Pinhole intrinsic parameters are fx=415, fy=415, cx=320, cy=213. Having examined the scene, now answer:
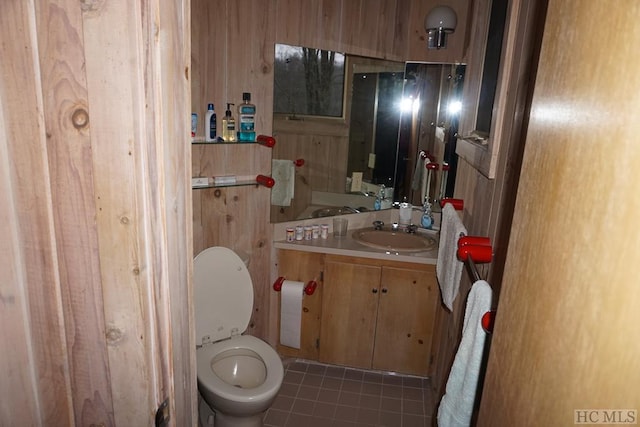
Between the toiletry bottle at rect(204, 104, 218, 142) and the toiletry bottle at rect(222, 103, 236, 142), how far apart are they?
60mm

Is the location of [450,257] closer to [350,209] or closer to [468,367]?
[468,367]

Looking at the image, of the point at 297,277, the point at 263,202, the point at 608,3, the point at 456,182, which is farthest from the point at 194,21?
the point at 608,3

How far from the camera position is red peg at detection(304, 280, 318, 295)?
2.41 metres

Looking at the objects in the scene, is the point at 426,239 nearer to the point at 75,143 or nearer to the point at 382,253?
the point at 382,253

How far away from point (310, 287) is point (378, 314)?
0.43 m

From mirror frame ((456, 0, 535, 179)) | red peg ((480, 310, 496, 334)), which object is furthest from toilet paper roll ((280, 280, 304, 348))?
red peg ((480, 310, 496, 334))

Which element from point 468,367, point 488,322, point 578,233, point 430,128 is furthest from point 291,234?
point 578,233

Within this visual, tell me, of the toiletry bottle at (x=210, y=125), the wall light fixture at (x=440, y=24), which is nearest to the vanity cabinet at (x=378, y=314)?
the toiletry bottle at (x=210, y=125)

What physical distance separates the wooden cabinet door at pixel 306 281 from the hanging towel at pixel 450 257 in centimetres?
76

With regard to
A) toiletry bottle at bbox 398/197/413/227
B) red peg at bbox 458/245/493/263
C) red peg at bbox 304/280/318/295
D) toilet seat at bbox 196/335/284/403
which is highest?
red peg at bbox 458/245/493/263

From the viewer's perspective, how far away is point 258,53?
2.16 m

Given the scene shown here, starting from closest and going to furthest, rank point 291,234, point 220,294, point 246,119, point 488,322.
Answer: point 488,322, point 220,294, point 246,119, point 291,234

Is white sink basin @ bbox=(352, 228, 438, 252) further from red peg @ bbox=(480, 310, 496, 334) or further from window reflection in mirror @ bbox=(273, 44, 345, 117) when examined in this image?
red peg @ bbox=(480, 310, 496, 334)

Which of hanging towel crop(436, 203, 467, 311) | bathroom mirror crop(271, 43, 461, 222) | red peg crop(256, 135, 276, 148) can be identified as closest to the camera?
hanging towel crop(436, 203, 467, 311)
